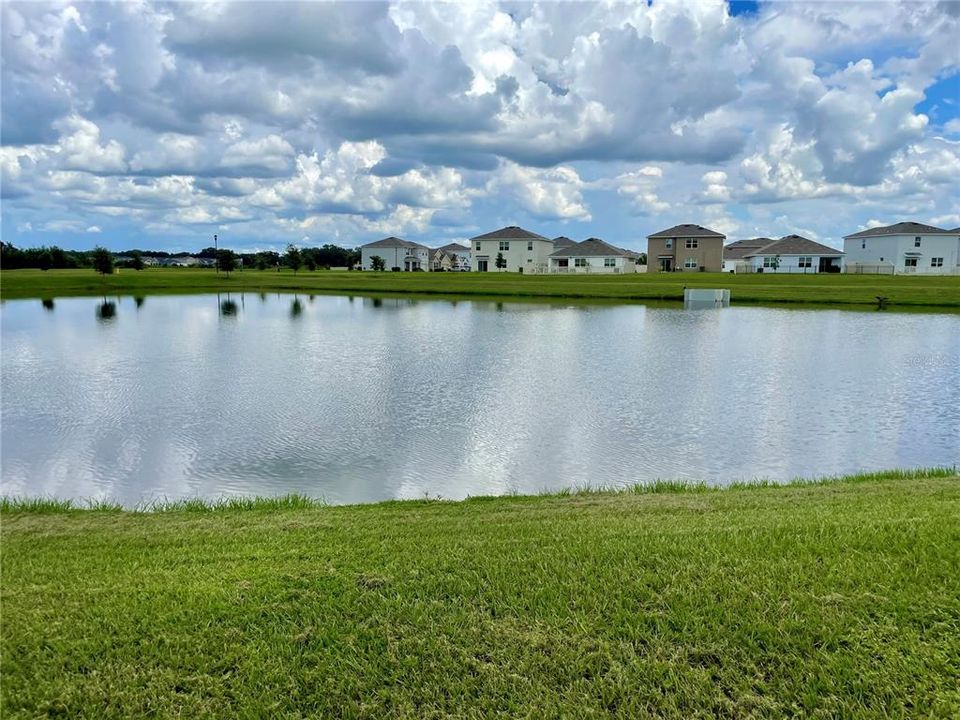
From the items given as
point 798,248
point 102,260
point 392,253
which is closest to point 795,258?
point 798,248

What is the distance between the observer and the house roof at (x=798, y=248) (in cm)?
7600

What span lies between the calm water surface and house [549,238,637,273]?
56.8m

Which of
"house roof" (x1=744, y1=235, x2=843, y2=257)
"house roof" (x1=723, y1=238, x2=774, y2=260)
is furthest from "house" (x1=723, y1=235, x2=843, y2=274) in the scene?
"house roof" (x1=723, y1=238, x2=774, y2=260)

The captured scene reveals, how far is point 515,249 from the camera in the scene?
9344 centimetres

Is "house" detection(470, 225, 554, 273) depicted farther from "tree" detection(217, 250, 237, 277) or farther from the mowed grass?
the mowed grass

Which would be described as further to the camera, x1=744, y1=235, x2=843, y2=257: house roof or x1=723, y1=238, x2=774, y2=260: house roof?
x1=723, y1=238, x2=774, y2=260: house roof

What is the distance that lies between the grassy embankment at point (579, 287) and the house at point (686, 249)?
1651 centimetres

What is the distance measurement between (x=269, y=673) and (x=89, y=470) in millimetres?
7286

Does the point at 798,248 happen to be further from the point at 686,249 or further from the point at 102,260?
the point at 102,260

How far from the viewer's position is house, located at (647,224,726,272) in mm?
78750

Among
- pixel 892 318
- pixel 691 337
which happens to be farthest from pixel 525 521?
pixel 892 318

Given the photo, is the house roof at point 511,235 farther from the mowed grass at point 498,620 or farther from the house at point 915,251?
the mowed grass at point 498,620

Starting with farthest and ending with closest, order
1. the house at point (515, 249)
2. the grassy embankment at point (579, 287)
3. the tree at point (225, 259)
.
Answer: the house at point (515, 249) < the tree at point (225, 259) < the grassy embankment at point (579, 287)

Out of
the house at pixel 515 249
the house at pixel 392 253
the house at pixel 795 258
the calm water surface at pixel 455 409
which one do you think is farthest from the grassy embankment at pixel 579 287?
the house at pixel 392 253
